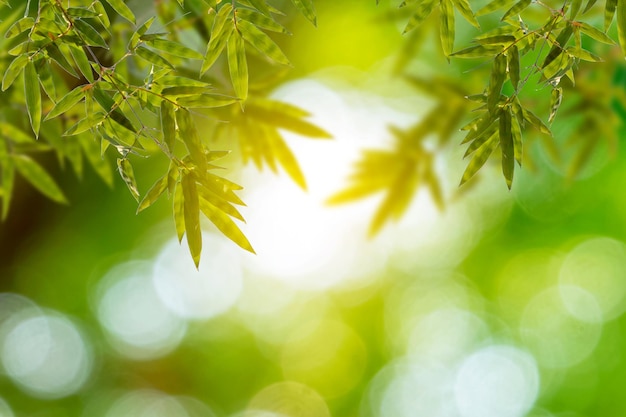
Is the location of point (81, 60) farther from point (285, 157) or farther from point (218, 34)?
point (285, 157)

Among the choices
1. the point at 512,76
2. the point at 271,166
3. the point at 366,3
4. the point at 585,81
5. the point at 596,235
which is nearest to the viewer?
the point at 512,76

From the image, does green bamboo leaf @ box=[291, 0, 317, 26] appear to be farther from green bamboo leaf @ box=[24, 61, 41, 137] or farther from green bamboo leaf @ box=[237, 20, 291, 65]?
green bamboo leaf @ box=[24, 61, 41, 137]

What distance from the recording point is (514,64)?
1.02 metres

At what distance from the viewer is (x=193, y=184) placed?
1.04 metres

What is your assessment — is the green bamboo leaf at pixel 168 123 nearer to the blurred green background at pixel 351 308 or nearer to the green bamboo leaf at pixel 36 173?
the green bamboo leaf at pixel 36 173

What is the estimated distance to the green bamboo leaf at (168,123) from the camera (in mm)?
1002

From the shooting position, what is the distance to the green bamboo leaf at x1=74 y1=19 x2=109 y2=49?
99cm

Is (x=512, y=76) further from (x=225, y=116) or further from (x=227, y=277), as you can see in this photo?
(x=227, y=277)

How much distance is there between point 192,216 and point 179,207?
60 mm

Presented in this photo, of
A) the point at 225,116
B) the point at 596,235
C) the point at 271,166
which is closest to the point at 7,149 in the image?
the point at 225,116

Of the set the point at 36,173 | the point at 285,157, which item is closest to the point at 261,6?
the point at 285,157

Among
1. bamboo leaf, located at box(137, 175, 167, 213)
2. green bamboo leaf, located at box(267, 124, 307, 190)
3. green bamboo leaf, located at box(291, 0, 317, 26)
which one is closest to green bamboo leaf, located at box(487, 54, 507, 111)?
green bamboo leaf, located at box(291, 0, 317, 26)

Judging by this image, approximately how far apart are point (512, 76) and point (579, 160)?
1.65 metres

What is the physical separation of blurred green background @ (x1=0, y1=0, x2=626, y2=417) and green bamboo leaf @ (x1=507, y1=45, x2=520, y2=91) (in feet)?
12.4
